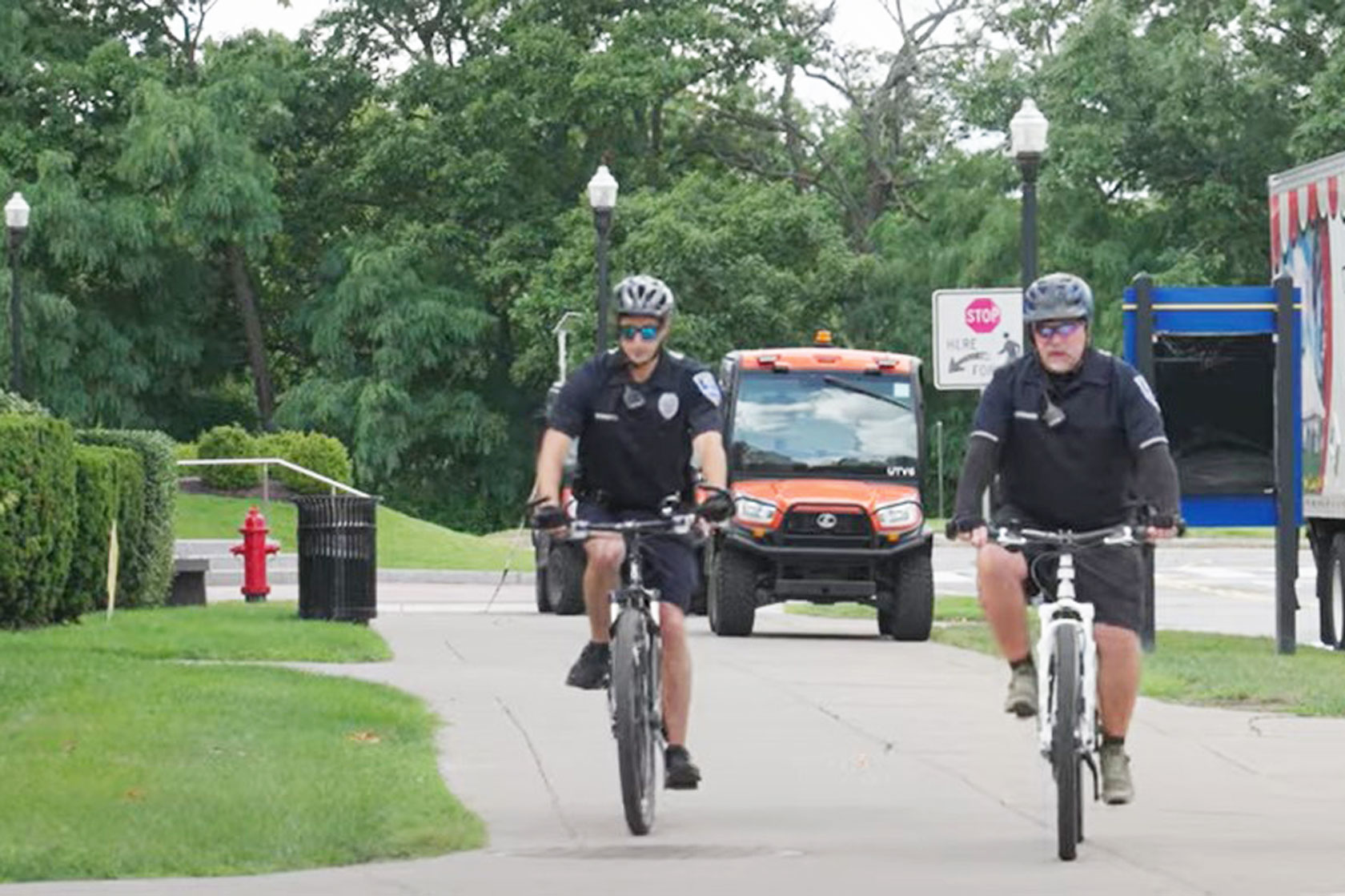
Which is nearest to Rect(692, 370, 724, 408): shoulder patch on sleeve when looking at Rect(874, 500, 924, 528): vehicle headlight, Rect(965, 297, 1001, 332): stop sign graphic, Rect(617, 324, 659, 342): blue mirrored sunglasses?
Rect(617, 324, 659, 342): blue mirrored sunglasses

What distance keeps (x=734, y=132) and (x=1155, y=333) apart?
165 ft

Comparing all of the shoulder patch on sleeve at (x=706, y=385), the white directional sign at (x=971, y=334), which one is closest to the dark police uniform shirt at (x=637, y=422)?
the shoulder patch on sleeve at (x=706, y=385)

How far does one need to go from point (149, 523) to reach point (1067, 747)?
788 inches

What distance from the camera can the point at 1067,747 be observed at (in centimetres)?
1163

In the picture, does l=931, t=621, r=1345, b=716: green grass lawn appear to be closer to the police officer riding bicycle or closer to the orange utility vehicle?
the orange utility vehicle

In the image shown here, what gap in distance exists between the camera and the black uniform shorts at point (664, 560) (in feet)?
43.8

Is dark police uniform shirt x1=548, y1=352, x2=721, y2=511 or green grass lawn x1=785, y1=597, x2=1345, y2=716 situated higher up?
dark police uniform shirt x1=548, y1=352, x2=721, y2=511

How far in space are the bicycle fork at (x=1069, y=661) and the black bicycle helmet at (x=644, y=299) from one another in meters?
1.93

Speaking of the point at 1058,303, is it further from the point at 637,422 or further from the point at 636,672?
the point at 636,672

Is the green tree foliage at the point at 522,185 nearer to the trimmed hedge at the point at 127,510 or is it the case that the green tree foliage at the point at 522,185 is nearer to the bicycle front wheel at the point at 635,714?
the trimmed hedge at the point at 127,510

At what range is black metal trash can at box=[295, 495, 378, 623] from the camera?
27531mm

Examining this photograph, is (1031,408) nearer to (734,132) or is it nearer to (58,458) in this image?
(58,458)

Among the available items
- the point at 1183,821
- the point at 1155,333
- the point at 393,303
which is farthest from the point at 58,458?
the point at 393,303

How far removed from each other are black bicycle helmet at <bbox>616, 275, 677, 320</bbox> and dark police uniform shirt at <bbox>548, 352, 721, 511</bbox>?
19cm
